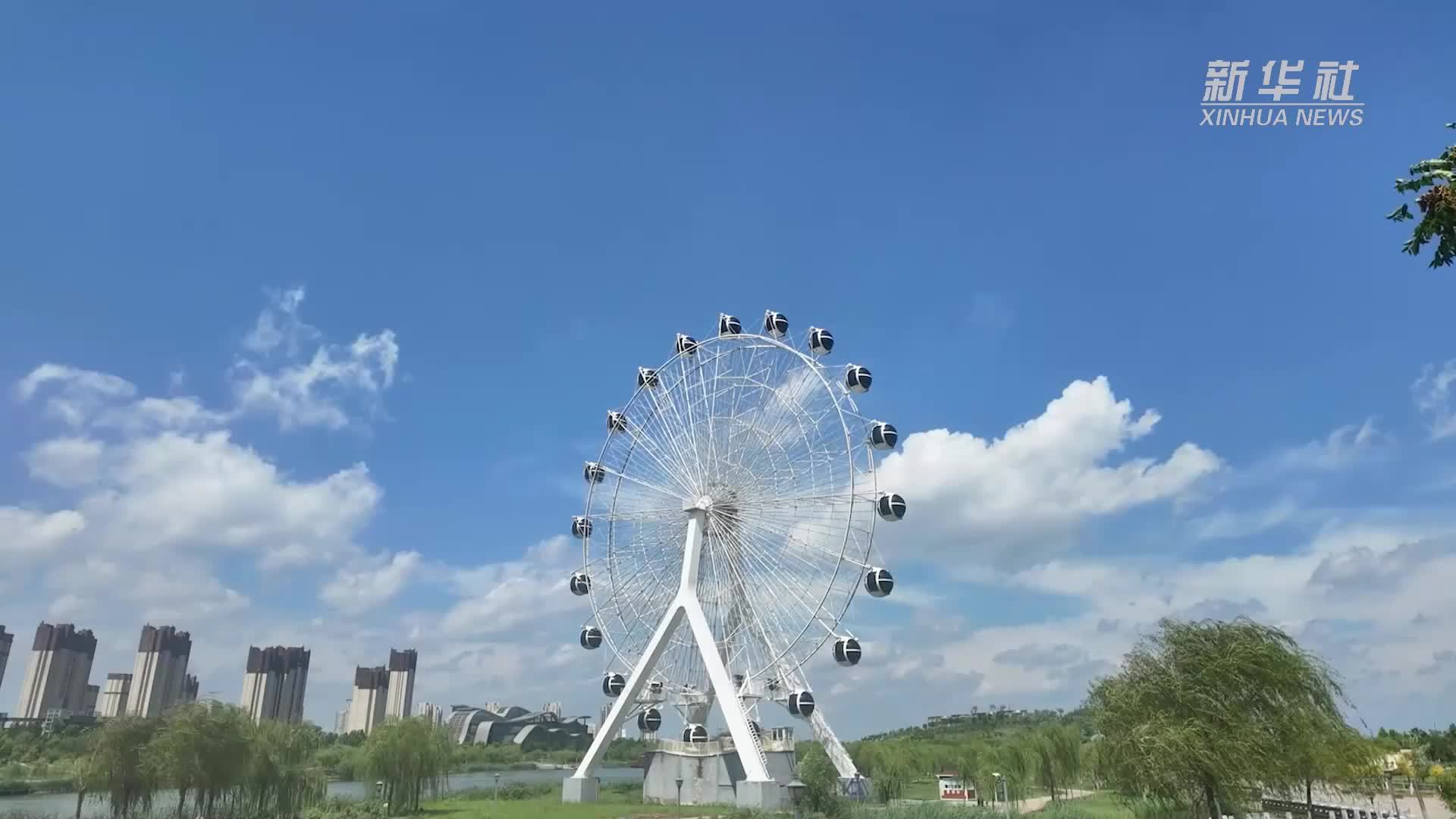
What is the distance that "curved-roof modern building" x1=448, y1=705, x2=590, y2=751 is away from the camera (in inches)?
6511

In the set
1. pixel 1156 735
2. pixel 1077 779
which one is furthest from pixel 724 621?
pixel 1077 779

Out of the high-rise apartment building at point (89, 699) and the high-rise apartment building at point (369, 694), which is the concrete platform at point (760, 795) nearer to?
the high-rise apartment building at point (89, 699)

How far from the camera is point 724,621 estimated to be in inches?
1869

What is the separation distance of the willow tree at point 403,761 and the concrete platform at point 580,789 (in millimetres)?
7481

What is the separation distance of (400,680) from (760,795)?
15173 cm

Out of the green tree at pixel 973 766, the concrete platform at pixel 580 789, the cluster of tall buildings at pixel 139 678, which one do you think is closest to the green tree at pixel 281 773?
the concrete platform at pixel 580 789

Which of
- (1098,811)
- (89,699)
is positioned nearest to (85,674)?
(89,699)

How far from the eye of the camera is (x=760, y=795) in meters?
41.1

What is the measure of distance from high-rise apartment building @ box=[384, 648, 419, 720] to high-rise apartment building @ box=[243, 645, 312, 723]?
17.4m

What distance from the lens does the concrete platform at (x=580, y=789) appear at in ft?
162

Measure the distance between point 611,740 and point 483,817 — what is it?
14089 mm

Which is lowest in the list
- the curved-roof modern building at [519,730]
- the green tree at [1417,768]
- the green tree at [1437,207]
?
the curved-roof modern building at [519,730]

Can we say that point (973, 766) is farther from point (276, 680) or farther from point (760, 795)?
point (276, 680)

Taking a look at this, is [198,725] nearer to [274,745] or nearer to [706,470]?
[274,745]
